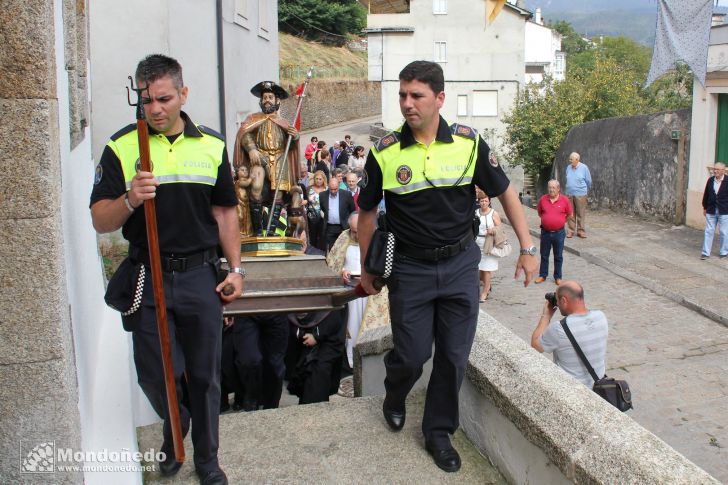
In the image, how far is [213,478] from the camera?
3.73m

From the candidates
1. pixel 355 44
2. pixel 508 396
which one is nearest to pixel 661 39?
pixel 508 396

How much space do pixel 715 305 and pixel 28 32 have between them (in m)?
10.6

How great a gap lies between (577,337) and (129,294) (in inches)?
123

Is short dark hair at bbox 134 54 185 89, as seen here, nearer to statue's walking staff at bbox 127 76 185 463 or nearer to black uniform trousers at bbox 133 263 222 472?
statue's walking staff at bbox 127 76 185 463

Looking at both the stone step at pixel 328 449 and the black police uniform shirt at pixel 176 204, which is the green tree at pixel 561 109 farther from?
the black police uniform shirt at pixel 176 204

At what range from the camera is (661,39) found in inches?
661

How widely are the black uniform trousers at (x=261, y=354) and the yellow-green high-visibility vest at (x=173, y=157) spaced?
2.77 metres

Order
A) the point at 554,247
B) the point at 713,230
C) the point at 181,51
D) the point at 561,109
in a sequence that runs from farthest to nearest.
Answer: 1. the point at 561,109
2. the point at 713,230
3. the point at 181,51
4. the point at 554,247

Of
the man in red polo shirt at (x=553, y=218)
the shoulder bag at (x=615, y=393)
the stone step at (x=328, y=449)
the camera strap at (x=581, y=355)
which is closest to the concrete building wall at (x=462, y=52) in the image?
the man in red polo shirt at (x=553, y=218)

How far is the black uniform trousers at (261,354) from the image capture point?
6191 mm

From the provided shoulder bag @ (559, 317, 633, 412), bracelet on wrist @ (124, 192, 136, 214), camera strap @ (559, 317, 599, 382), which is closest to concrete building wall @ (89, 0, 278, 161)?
camera strap @ (559, 317, 599, 382)

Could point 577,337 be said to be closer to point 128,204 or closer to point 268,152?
point 128,204

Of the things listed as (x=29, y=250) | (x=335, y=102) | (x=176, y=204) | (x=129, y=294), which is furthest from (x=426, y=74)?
(x=335, y=102)

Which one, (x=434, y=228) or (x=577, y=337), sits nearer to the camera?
(x=434, y=228)
